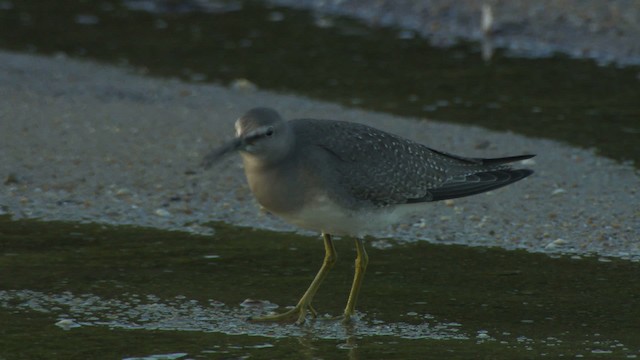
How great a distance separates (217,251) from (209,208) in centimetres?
85

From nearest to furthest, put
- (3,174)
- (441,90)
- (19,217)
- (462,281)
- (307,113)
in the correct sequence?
(462,281) < (19,217) < (3,174) < (307,113) < (441,90)

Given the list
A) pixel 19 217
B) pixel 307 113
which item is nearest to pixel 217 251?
pixel 19 217

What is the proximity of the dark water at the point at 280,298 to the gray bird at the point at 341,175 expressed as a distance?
9.0 inches

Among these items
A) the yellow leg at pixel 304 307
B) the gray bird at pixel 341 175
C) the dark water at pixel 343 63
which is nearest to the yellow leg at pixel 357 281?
the gray bird at pixel 341 175

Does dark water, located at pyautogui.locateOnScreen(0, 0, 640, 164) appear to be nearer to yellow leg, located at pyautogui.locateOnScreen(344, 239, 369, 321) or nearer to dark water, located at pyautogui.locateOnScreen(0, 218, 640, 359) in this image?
dark water, located at pyautogui.locateOnScreen(0, 218, 640, 359)

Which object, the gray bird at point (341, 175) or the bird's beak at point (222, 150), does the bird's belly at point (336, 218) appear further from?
the bird's beak at point (222, 150)

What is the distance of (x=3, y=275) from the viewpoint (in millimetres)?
6727

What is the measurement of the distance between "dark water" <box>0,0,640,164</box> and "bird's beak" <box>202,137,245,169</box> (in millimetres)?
4093

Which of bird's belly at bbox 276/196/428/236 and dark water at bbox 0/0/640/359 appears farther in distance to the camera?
bird's belly at bbox 276/196/428/236

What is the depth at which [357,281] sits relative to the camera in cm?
645

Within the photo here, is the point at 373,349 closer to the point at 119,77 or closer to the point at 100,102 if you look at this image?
the point at 100,102

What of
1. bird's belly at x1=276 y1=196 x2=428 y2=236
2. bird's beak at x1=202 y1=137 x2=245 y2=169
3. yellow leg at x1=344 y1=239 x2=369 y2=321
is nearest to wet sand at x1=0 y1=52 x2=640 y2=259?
yellow leg at x1=344 y1=239 x2=369 y2=321

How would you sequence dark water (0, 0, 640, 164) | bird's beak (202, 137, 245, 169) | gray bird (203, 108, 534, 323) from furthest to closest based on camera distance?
dark water (0, 0, 640, 164), gray bird (203, 108, 534, 323), bird's beak (202, 137, 245, 169)

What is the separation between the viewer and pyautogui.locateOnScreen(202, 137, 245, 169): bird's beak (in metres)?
5.77
